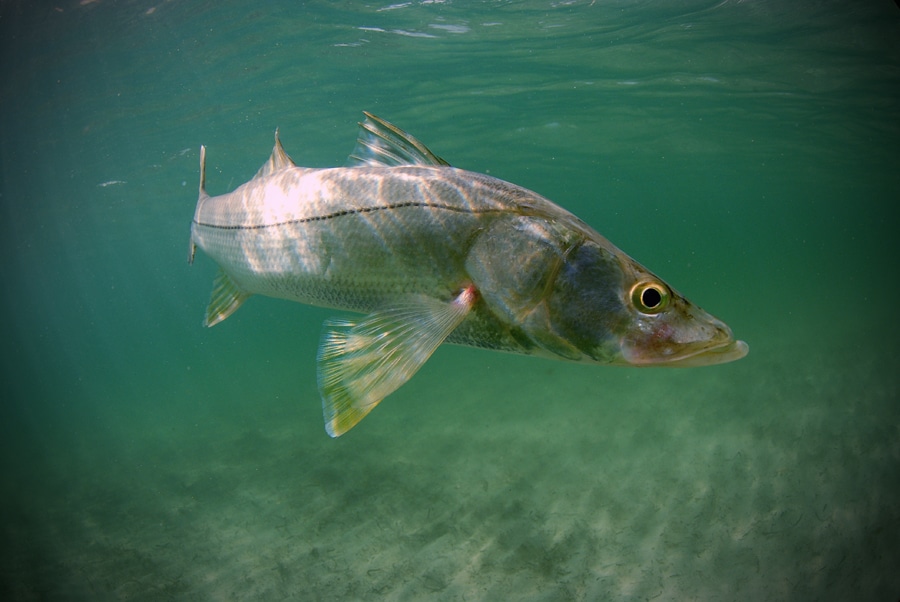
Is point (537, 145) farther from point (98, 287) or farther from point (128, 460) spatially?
point (98, 287)

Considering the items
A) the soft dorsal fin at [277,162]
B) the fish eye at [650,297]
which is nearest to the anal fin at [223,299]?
the soft dorsal fin at [277,162]

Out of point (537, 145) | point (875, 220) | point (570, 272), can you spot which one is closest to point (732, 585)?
point (570, 272)

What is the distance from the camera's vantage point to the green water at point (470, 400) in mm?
6191

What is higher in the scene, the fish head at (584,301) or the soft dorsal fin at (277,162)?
Result: the soft dorsal fin at (277,162)

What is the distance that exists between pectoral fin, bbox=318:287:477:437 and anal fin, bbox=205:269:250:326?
71.7 inches

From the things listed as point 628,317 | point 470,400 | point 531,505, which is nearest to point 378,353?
point 628,317

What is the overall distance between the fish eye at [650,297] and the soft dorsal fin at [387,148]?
1.30 m

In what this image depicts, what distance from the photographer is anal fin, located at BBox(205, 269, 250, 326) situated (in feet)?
12.6

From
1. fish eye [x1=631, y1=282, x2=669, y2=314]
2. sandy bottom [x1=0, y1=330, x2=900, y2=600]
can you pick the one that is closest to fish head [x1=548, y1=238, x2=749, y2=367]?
fish eye [x1=631, y1=282, x2=669, y2=314]

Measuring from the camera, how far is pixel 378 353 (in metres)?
2.16

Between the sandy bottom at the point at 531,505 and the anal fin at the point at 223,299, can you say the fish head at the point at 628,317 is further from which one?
the sandy bottom at the point at 531,505

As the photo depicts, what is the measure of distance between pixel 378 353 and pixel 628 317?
1092 millimetres

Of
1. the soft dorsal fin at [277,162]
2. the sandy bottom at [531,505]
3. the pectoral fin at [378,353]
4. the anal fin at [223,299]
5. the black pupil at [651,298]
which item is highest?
the soft dorsal fin at [277,162]

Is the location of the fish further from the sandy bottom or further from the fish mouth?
the sandy bottom
